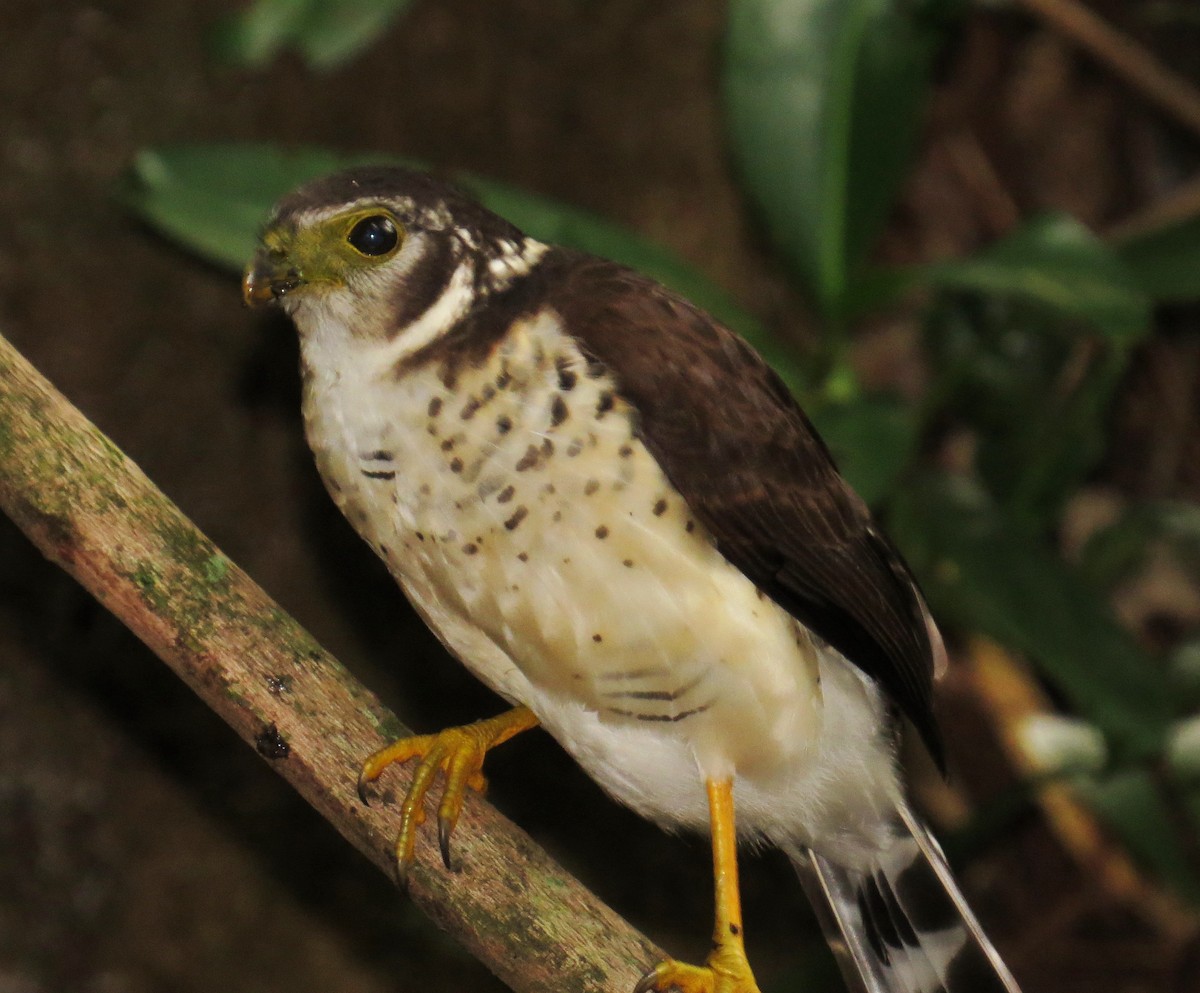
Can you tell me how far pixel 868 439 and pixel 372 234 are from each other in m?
1.35

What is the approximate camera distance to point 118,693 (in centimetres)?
377

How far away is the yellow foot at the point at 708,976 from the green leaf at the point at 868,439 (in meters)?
1.04

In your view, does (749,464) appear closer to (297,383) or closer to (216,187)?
(216,187)

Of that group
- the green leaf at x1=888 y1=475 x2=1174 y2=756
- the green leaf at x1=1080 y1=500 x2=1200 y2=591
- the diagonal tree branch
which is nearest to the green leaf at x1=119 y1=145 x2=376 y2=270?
the diagonal tree branch

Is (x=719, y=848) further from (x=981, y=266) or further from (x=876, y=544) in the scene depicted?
(x=981, y=266)

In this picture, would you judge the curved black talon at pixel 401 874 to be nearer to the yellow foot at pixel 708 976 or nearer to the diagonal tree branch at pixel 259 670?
the diagonal tree branch at pixel 259 670

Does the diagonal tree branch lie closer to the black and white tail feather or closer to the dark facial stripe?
the dark facial stripe

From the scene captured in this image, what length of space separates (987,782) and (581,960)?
121 inches

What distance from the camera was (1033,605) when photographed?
3.45m

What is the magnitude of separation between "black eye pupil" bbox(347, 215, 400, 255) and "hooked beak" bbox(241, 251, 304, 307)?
0.34 ft

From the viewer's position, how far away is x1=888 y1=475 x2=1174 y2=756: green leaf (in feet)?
11.1

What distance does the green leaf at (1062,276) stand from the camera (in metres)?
3.25

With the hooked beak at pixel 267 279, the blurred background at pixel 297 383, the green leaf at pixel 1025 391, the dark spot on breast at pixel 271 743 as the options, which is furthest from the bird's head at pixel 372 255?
the green leaf at pixel 1025 391

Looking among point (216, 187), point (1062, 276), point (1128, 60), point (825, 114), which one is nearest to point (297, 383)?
point (216, 187)
